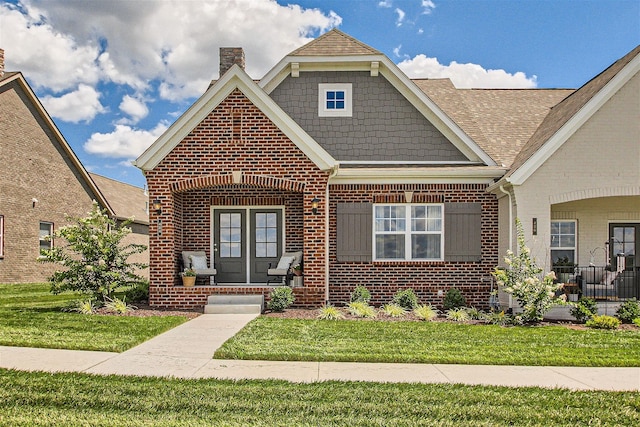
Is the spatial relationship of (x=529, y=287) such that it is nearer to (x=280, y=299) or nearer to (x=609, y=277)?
(x=609, y=277)

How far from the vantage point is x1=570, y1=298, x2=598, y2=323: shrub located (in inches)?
445

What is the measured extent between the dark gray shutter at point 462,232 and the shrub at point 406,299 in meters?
1.43

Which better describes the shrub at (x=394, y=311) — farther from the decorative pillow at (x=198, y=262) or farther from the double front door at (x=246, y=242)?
the decorative pillow at (x=198, y=262)

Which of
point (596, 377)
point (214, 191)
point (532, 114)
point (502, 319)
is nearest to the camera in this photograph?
point (596, 377)

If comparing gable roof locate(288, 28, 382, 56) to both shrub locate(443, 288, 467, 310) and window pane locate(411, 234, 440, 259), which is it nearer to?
window pane locate(411, 234, 440, 259)

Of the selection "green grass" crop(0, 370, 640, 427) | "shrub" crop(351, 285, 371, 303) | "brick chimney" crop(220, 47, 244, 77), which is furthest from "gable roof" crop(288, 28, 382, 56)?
"green grass" crop(0, 370, 640, 427)

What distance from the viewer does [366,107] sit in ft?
48.1

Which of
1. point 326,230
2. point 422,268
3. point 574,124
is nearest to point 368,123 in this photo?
point 326,230

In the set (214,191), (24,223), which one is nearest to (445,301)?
(214,191)

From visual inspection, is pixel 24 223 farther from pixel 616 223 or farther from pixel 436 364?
pixel 616 223

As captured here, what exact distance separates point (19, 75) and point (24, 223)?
5.78 m

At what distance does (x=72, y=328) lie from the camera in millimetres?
9297

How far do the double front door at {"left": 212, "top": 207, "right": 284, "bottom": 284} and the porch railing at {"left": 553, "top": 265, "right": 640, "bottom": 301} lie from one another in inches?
275

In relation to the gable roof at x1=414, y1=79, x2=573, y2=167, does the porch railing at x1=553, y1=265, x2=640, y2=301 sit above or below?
below
